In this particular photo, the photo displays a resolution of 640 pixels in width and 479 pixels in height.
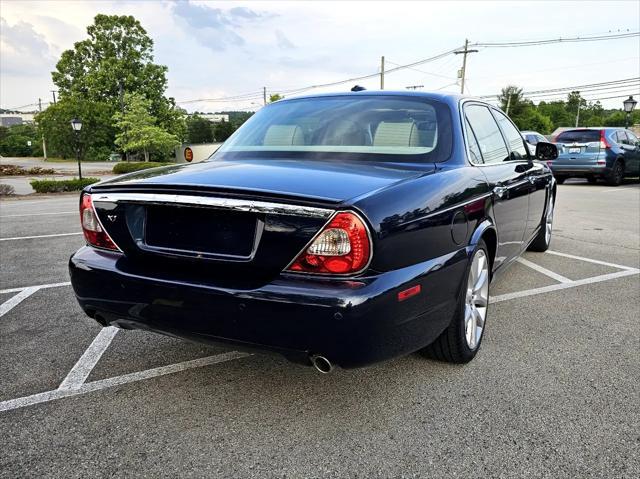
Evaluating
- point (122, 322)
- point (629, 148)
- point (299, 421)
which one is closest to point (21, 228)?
point (122, 322)

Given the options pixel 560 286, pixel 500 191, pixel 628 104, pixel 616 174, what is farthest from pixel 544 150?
pixel 628 104

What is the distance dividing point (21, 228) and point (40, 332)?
5.72m

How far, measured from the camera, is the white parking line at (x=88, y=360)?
8.89ft

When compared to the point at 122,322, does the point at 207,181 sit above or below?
above

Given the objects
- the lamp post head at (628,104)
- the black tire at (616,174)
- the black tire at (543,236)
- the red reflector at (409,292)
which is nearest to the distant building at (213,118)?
the lamp post head at (628,104)

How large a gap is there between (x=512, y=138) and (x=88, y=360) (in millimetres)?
3507

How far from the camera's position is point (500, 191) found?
321 cm

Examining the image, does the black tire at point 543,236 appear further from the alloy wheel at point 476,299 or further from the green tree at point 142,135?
the green tree at point 142,135

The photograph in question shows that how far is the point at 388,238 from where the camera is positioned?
79.1 inches

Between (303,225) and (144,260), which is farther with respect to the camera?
(144,260)

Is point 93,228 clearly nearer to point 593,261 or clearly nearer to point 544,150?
point 544,150

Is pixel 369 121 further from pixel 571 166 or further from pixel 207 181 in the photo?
pixel 571 166

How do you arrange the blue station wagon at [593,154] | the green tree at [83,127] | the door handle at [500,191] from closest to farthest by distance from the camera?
the door handle at [500,191] → the blue station wagon at [593,154] → the green tree at [83,127]

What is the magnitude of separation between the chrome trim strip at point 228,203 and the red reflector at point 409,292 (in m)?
0.44
